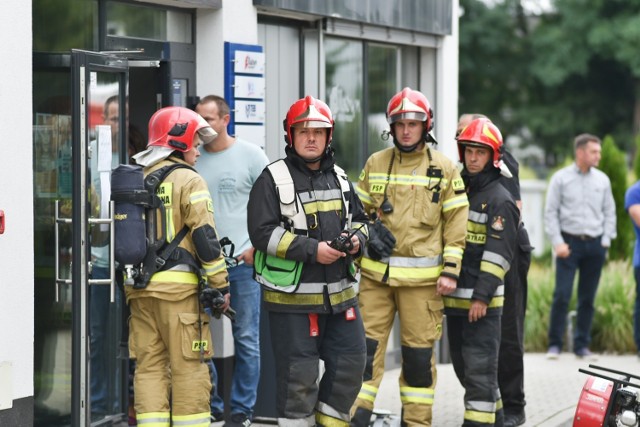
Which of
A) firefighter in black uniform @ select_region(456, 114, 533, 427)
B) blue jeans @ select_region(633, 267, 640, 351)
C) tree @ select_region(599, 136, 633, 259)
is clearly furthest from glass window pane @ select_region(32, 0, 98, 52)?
tree @ select_region(599, 136, 633, 259)

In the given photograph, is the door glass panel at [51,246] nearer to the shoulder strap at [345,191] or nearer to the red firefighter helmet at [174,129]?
the red firefighter helmet at [174,129]

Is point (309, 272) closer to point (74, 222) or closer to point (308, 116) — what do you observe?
point (308, 116)

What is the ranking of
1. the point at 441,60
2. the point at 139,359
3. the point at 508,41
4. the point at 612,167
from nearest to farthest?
1. the point at 139,359
2. the point at 441,60
3. the point at 612,167
4. the point at 508,41

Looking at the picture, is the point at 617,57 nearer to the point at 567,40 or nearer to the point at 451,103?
the point at 567,40

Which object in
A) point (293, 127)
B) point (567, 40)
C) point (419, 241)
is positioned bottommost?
point (419, 241)

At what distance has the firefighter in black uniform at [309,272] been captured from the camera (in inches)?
280

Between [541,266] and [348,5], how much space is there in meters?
7.57

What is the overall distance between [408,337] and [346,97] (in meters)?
3.58

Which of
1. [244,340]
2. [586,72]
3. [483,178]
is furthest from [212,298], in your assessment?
[586,72]

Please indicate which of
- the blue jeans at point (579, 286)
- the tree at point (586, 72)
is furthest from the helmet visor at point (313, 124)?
the tree at point (586, 72)

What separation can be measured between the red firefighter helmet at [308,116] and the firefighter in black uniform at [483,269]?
1.38m

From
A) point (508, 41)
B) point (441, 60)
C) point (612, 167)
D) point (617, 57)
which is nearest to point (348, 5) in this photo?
point (441, 60)

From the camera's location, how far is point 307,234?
7211 millimetres

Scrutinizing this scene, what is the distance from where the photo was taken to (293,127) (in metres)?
7.30
